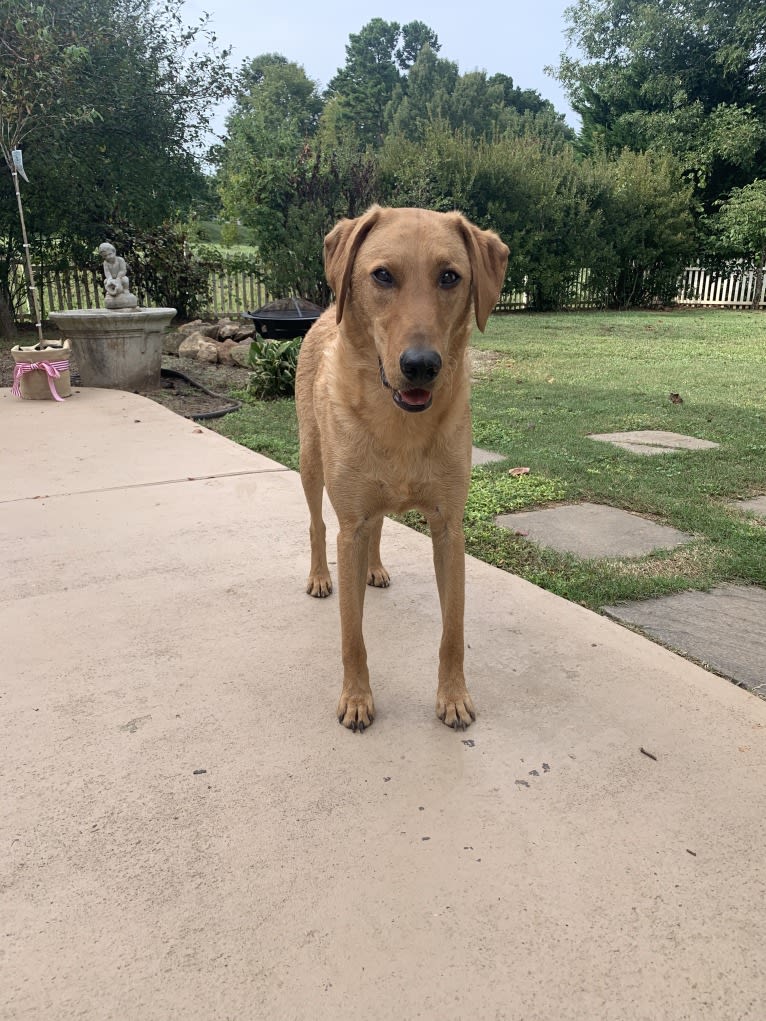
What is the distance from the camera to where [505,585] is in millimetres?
3129

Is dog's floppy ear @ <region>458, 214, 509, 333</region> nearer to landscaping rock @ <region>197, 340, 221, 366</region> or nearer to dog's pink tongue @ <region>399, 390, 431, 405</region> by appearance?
dog's pink tongue @ <region>399, 390, 431, 405</region>

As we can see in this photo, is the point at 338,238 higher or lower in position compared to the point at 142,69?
lower

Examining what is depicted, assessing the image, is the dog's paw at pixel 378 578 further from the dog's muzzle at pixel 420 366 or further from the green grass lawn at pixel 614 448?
the dog's muzzle at pixel 420 366

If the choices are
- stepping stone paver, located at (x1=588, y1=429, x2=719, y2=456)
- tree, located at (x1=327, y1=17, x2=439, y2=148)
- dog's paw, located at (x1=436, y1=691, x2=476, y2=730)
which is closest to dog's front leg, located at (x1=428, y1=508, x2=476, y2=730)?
dog's paw, located at (x1=436, y1=691, x2=476, y2=730)

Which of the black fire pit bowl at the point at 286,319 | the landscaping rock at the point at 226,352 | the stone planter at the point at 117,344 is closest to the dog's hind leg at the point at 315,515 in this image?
the stone planter at the point at 117,344

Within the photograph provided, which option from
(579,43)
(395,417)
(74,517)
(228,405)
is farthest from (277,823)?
(579,43)

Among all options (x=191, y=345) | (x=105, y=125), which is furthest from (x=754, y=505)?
(x=105, y=125)

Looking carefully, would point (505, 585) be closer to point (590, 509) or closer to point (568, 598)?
point (568, 598)

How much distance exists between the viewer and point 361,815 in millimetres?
1822

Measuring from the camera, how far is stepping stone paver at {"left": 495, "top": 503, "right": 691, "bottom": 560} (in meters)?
3.55

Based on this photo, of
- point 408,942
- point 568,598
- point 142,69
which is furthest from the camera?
point 142,69

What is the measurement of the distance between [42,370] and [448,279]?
6.29 metres

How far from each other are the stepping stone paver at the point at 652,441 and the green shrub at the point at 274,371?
3.37 meters

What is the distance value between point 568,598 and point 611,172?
68.0 feet
